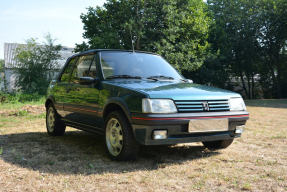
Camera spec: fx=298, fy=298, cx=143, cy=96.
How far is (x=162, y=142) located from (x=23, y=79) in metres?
17.8

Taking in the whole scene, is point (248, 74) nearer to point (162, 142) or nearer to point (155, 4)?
point (155, 4)

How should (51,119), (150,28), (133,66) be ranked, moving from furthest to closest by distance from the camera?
(150,28)
(51,119)
(133,66)

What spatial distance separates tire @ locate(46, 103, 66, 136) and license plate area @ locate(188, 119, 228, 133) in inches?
136

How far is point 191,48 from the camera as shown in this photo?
2294cm

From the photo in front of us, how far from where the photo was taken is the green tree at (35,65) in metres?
19.3

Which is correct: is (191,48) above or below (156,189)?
above

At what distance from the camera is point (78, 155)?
4.83 m

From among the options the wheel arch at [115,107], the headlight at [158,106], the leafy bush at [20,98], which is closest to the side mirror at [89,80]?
the wheel arch at [115,107]

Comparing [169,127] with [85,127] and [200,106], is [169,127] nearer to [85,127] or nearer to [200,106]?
[200,106]

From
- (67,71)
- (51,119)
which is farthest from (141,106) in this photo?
(51,119)

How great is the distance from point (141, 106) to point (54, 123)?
10.9 feet

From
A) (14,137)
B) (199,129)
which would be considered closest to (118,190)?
(199,129)

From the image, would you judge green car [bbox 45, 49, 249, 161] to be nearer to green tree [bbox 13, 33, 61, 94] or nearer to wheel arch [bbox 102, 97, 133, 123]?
wheel arch [bbox 102, 97, 133, 123]

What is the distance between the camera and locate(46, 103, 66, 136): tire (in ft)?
21.2
